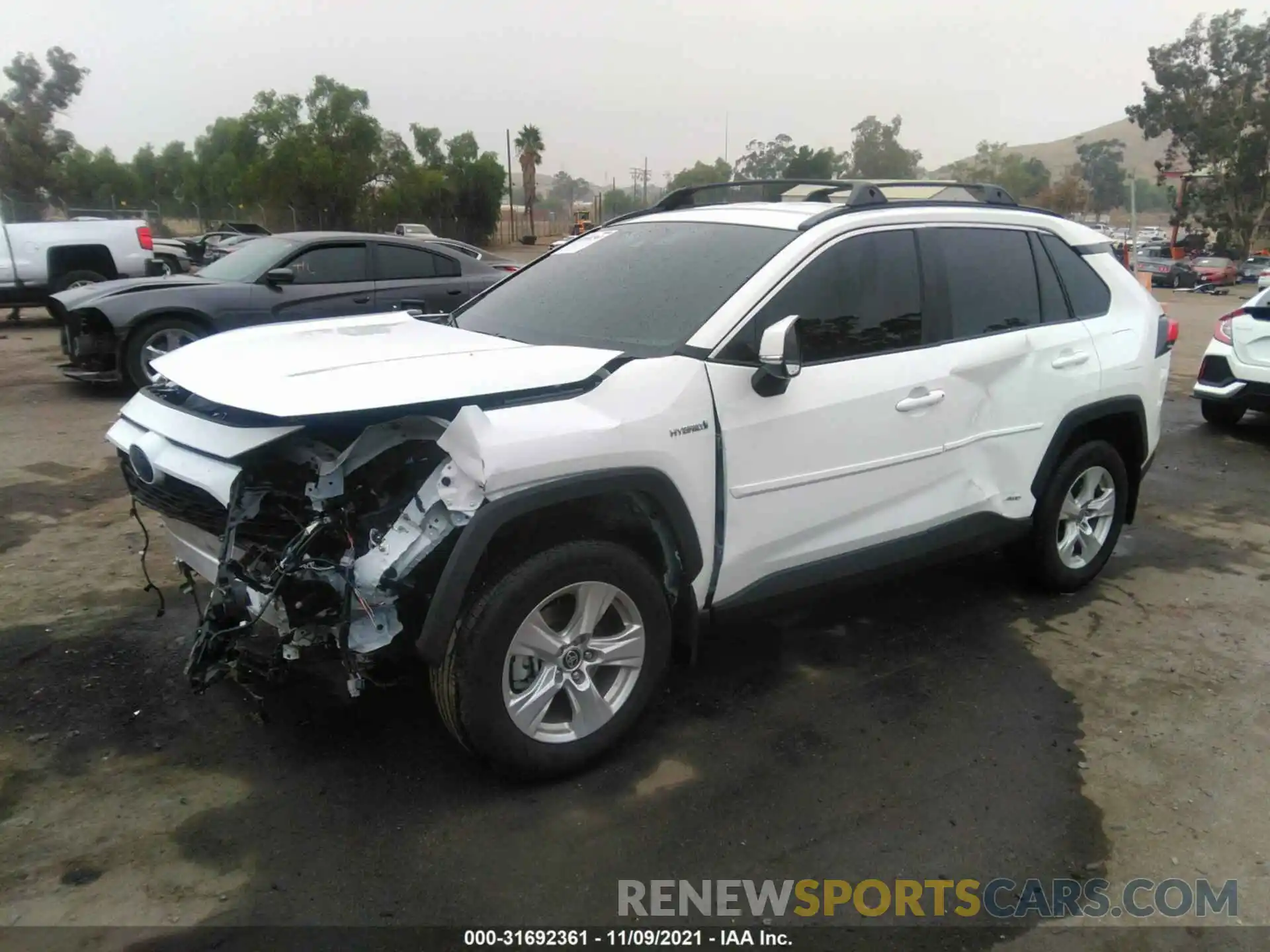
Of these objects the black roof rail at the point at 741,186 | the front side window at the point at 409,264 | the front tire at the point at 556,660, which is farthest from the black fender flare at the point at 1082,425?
the front side window at the point at 409,264

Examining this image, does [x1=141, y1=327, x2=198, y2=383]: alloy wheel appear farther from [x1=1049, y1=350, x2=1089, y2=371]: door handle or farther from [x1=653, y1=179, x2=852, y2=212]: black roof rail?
[x1=1049, y1=350, x2=1089, y2=371]: door handle

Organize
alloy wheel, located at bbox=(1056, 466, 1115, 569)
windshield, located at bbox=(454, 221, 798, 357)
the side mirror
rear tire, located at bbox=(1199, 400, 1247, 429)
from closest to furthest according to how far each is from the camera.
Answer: the side mirror → windshield, located at bbox=(454, 221, 798, 357) → alloy wheel, located at bbox=(1056, 466, 1115, 569) → rear tire, located at bbox=(1199, 400, 1247, 429)

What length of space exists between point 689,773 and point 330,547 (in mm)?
1414

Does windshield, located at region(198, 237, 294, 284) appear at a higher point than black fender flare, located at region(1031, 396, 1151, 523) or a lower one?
higher

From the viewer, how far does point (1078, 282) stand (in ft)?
15.1

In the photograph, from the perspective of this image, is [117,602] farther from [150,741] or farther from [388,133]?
[388,133]

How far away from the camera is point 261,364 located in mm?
3041

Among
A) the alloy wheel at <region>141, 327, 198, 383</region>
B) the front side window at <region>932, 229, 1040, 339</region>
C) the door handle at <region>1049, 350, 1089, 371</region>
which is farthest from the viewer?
the alloy wheel at <region>141, 327, 198, 383</region>

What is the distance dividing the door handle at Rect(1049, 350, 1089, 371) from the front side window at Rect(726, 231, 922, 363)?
891 millimetres

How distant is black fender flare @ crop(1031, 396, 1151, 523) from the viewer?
4363 millimetres

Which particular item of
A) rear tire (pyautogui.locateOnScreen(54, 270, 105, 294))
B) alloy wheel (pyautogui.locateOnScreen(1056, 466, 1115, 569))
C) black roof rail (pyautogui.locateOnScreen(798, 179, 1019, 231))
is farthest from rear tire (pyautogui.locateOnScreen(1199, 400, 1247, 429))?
rear tire (pyautogui.locateOnScreen(54, 270, 105, 294))

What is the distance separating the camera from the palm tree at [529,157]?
5831 centimetres

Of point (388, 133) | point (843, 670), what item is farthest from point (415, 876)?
point (388, 133)

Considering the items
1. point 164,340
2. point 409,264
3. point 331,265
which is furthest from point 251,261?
point 409,264
